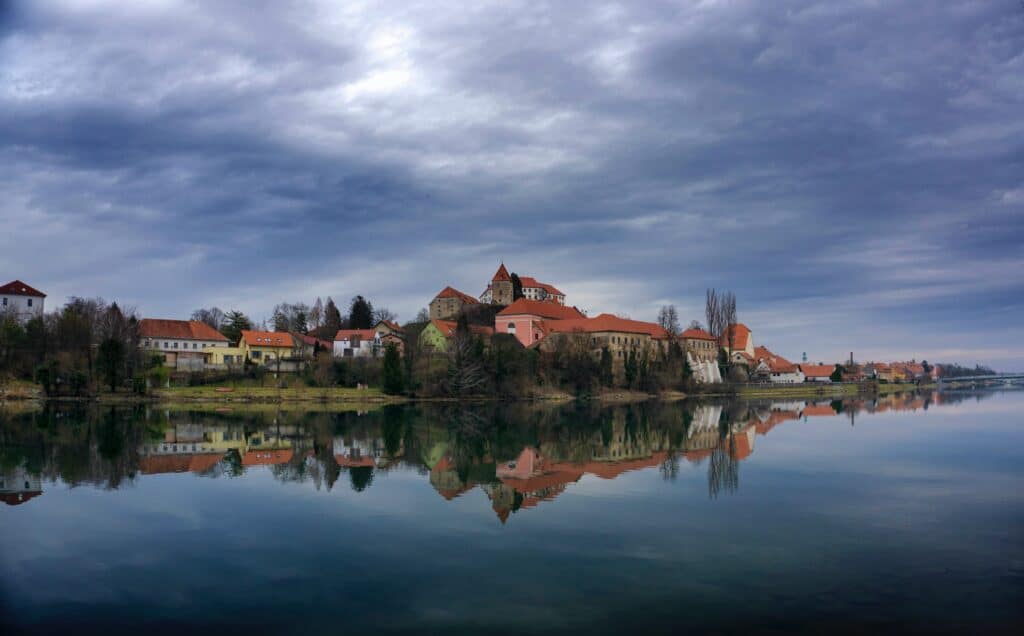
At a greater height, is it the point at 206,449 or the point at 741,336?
the point at 741,336

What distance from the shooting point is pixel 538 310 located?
8106cm

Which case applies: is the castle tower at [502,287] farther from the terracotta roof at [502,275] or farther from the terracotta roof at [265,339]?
the terracotta roof at [265,339]

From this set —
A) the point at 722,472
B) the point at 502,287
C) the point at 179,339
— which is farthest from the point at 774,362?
the point at 722,472

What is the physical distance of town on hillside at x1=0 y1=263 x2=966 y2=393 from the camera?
170ft

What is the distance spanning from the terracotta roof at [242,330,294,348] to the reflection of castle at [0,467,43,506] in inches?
1977

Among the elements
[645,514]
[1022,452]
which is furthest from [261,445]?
[1022,452]

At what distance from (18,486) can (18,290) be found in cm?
7206

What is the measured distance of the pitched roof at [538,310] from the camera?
79875 mm

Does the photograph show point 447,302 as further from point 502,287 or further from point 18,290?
point 18,290

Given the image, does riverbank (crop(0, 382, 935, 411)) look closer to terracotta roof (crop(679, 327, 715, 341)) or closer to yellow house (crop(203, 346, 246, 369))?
yellow house (crop(203, 346, 246, 369))

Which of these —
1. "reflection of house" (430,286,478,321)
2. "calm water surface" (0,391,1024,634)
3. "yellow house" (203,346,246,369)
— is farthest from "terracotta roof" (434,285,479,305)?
"calm water surface" (0,391,1024,634)

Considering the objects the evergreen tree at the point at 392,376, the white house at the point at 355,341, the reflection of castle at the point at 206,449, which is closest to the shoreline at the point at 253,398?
the evergreen tree at the point at 392,376

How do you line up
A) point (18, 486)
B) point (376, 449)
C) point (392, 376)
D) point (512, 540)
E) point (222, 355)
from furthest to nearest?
point (222, 355) < point (392, 376) < point (376, 449) < point (18, 486) < point (512, 540)

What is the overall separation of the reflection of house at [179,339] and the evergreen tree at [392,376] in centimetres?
1964
